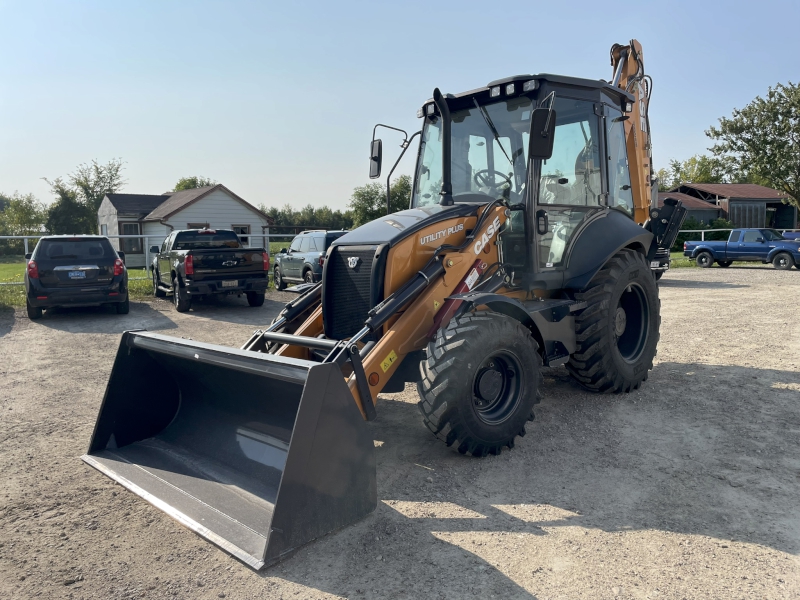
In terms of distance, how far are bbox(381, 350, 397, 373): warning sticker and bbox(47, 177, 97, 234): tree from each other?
164 feet

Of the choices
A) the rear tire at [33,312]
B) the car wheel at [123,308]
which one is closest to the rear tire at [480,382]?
the car wheel at [123,308]

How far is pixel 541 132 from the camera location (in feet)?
15.9

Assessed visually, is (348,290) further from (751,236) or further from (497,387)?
(751,236)

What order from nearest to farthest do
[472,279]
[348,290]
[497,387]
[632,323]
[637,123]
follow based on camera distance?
[497,387] → [348,290] → [472,279] → [632,323] → [637,123]

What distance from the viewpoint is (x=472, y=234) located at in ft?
17.1

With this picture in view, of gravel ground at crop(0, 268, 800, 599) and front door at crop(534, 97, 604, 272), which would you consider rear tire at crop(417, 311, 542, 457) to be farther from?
front door at crop(534, 97, 604, 272)

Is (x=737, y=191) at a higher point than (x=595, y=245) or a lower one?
higher

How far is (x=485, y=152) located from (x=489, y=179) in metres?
0.26

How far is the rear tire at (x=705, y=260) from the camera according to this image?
24250 mm

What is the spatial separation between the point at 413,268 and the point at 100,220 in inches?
1635

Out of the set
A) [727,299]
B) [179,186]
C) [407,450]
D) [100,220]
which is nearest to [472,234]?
[407,450]

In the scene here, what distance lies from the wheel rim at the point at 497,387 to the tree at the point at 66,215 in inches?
1973

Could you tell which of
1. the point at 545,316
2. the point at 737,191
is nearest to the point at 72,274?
the point at 545,316

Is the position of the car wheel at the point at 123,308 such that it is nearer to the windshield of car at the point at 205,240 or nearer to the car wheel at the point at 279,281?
the windshield of car at the point at 205,240
